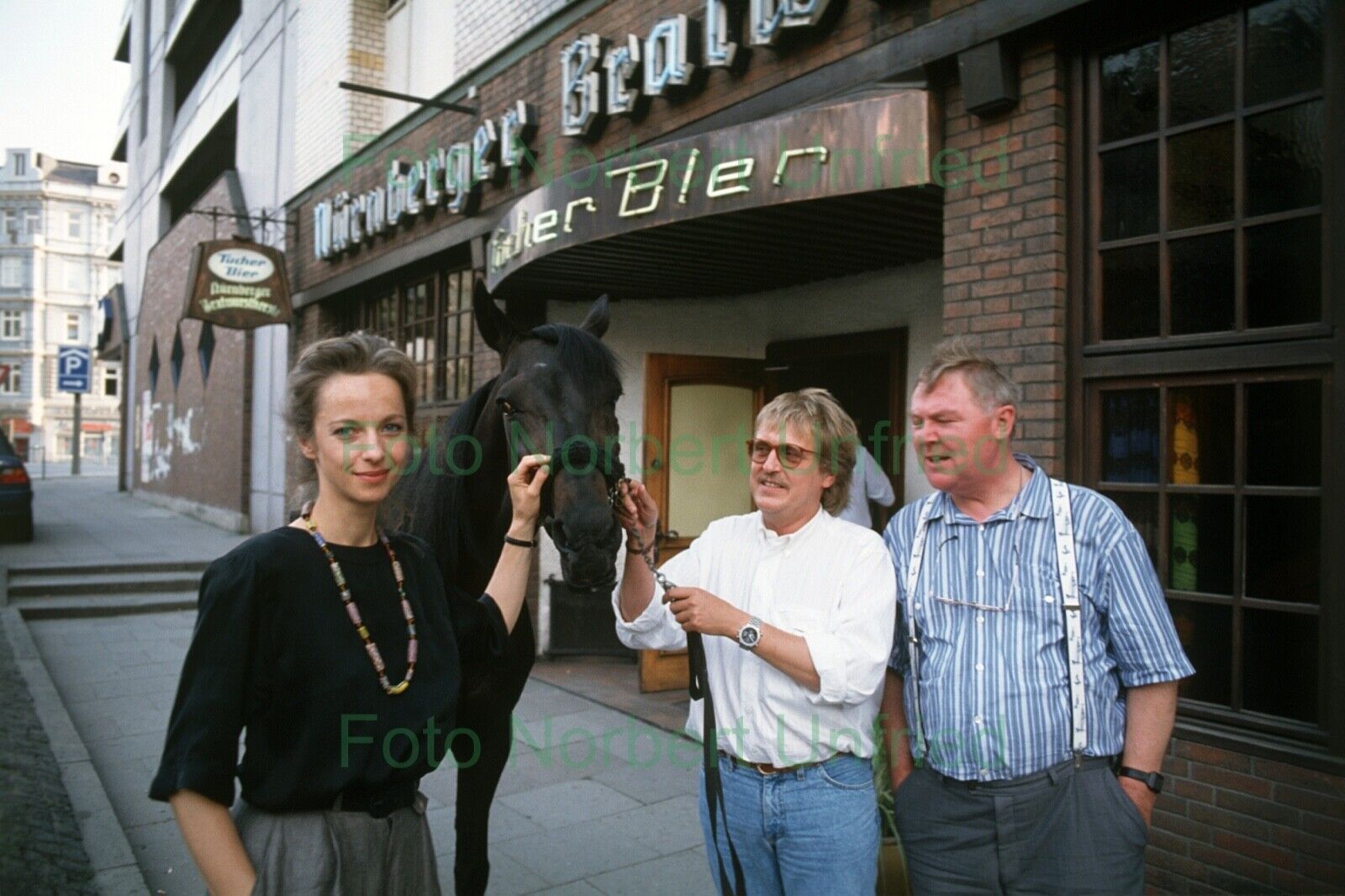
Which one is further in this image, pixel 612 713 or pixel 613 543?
pixel 612 713

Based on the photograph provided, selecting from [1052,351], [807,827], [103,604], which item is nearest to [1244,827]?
[1052,351]

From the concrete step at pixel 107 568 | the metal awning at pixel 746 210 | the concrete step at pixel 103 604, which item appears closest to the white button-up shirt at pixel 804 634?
the metal awning at pixel 746 210

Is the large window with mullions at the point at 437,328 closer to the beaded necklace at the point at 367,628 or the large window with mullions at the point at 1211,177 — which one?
the large window with mullions at the point at 1211,177

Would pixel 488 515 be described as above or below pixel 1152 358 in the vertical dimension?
below

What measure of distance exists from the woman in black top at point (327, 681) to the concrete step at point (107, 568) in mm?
9859

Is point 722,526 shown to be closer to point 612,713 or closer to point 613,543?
point 613,543

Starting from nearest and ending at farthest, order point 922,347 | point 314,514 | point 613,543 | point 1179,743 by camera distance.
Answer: point 314,514 < point 613,543 < point 1179,743 < point 922,347

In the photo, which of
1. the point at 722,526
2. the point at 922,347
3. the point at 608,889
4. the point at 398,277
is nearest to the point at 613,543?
the point at 722,526

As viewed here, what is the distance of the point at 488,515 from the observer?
3.06 m

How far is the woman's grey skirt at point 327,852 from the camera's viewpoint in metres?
1.65

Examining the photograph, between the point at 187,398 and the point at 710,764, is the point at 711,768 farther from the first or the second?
the point at 187,398

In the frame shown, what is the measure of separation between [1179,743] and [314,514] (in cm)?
361

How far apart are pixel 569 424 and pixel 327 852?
128cm

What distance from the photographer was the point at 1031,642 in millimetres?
2113
